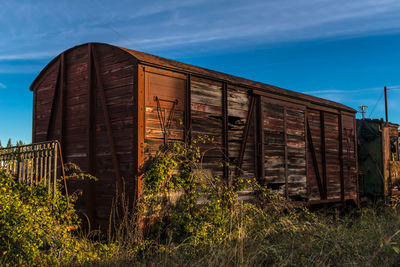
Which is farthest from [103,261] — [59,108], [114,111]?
[59,108]

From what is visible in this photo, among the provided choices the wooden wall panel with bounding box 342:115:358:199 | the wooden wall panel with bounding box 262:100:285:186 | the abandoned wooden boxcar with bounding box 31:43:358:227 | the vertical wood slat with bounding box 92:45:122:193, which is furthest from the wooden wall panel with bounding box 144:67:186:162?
the wooden wall panel with bounding box 342:115:358:199

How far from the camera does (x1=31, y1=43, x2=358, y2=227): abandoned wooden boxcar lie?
269 inches

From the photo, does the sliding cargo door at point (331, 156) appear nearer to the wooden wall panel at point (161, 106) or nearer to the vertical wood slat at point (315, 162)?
the vertical wood slat at point (315, 162)

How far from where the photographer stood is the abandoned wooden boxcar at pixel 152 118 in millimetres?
6832

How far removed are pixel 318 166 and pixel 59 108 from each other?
7.71m

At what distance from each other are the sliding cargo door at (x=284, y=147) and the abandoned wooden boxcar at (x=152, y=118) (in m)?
0.03

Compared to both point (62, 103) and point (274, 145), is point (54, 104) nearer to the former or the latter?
point (62, 103)

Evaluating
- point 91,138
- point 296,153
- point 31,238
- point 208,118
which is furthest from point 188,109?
point 296,153

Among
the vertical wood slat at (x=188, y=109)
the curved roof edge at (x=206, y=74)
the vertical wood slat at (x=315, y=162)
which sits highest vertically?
the curved roof edge at (x=206, y=74)

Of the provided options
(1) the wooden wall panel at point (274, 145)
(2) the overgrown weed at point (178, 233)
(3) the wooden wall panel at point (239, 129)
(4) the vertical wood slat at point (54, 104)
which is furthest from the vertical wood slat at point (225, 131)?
(4) the vertical wood slat at point (54, 104)

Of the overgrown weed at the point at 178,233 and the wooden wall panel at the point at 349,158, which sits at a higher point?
the wooden wall panel at the point at 349,158

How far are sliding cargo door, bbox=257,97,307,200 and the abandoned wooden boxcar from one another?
0.03 m

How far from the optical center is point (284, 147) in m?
9.84

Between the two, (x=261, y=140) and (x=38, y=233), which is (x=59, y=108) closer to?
(x=38, y=233)
